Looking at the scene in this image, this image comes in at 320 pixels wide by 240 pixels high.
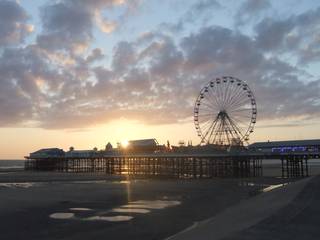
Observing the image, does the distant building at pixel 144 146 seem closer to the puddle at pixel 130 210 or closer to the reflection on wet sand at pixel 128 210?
the reflection on wet sand at pixel 128 210

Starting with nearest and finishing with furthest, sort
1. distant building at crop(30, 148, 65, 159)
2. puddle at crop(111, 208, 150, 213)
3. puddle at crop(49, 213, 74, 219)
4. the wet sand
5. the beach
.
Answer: the beach < the wet sand < puddle at crop(49, 213, 74, 219) < puddle at crop(111, 208, 150, 213) < distant building at crop(30, 148, 65, 159)

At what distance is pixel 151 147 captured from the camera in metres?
111

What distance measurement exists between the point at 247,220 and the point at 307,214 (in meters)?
2.43

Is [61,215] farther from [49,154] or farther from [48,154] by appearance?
[48,154]

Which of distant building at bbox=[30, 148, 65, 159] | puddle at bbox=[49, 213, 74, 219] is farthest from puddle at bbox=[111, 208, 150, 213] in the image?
distant building at bbox=[30, 148, 65, 159]

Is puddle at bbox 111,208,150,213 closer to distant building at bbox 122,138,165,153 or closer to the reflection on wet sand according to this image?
the reflection on wet sand

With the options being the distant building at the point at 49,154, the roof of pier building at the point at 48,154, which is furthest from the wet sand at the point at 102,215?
the roof of pier building at the point at 48,154

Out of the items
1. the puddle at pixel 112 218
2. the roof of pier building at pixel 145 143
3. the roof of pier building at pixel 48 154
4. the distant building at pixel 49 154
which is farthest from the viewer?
the roof of pier building at pixel 48 154

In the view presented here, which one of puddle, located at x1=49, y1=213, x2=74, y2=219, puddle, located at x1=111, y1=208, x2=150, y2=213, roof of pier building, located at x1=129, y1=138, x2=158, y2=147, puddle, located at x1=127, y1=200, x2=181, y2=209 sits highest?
roof of pier building, located at x1=129, y1=138, x2=158, y2=147

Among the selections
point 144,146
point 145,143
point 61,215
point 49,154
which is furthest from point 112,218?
point 49,154

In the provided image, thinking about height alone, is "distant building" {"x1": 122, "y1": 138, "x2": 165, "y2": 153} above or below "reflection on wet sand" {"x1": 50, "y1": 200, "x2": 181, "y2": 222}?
above

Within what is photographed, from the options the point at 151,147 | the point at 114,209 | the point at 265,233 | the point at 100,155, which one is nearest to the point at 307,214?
the point at 265,233

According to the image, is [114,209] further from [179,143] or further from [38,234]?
[179,143]

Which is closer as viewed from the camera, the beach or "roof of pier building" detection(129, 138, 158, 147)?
the beach
